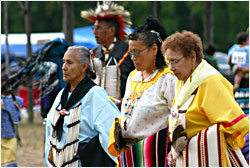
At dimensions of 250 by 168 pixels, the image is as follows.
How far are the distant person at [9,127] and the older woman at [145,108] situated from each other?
393 centimetres

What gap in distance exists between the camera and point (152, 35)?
4285mm

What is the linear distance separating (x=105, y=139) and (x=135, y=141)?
0.73 feet

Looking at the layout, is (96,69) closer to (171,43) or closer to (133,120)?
(133,120)

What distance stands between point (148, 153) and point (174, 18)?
987 inches

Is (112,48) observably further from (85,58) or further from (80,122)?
(80,122)

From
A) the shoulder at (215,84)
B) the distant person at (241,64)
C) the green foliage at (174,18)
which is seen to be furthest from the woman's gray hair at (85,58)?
the green foliage at (174,18)

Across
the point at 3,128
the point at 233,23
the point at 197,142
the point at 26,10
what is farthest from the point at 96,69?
the point at 233,23

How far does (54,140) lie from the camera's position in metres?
4.11

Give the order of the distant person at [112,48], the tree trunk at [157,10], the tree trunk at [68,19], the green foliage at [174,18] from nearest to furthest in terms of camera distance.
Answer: the distant person at [112,48]
the tree trunk at [68,19]
the tree trunk at [157,10]
the green foliage at [174,18]

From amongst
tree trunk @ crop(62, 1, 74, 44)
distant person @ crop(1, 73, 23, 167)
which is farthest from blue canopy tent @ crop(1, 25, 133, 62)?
distant person @ crop(1, 73, 23, 167)

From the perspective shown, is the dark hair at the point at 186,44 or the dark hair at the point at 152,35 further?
the dark hair at the point at 152,35

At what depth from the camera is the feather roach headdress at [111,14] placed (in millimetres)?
5879

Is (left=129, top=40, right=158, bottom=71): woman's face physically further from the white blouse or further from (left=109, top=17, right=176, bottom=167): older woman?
the white blouse

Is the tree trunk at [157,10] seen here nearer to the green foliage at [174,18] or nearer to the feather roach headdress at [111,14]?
the feather roach headdress at [111,14]
